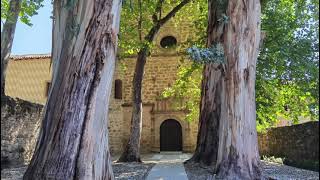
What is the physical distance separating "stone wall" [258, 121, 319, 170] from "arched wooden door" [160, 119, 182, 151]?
5.84 metres

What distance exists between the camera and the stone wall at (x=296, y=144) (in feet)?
38.9

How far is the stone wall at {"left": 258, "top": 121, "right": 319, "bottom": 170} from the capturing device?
38.9 ft

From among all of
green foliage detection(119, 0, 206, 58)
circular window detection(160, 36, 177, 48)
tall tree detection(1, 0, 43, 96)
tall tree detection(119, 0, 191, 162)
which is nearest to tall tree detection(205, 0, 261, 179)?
tall tree detection(1, 0, 43, 96)

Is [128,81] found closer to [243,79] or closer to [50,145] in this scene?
[243,79]

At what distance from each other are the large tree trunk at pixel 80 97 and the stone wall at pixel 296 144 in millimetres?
6058

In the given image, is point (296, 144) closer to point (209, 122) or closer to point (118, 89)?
point (209, 122)

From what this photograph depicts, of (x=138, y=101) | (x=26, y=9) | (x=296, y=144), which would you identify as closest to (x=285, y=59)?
(x=296, y=144)

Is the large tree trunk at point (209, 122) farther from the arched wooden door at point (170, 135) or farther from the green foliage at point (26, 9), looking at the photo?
the arched wooden door at point (170, 135)

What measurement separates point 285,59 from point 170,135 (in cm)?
1071

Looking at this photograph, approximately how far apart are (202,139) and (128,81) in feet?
41.7

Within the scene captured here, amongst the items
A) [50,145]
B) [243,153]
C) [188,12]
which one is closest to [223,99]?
[243,153]

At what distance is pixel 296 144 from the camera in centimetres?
1401

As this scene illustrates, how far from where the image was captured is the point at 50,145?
6281 millimetres

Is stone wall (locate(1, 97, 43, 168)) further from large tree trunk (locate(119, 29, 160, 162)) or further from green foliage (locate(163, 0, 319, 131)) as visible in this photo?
green foliage (locate(163, 0, 319, 131))
